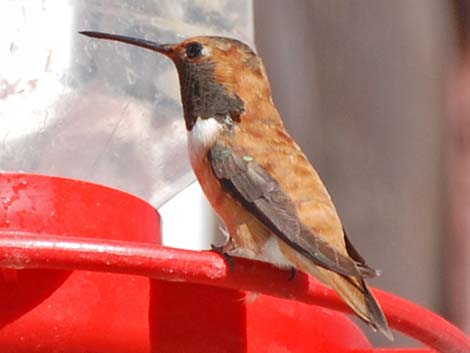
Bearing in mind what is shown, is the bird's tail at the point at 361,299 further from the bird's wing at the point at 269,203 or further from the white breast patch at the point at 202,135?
the white breast patch at the point at 202,135

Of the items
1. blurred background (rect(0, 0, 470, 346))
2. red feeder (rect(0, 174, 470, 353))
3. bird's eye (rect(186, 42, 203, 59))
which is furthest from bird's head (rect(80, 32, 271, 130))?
red feeder (rect(0, 174, 470, 353))

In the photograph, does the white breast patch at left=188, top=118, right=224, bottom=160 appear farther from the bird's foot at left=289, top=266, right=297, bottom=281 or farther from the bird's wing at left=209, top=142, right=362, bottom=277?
the bird's foot at left=289, top=266, right=297, bottom=281

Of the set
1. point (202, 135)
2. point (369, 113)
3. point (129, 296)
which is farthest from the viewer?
point (369, 113)

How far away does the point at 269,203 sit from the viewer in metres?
2.71

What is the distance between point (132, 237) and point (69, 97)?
0.54 meters

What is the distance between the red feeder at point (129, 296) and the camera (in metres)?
2.17

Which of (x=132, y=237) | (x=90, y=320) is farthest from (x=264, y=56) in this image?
(x=90, y=320)

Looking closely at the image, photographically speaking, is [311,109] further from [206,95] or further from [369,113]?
[206,95]

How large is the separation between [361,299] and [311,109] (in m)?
2.36

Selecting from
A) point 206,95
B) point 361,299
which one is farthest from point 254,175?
point 361,299

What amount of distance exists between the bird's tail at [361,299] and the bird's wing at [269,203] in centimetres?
3

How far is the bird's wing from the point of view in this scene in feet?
8.23

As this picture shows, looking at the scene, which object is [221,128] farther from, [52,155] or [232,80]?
[52,155]

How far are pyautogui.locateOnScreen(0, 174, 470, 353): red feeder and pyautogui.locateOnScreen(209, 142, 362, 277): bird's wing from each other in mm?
78
